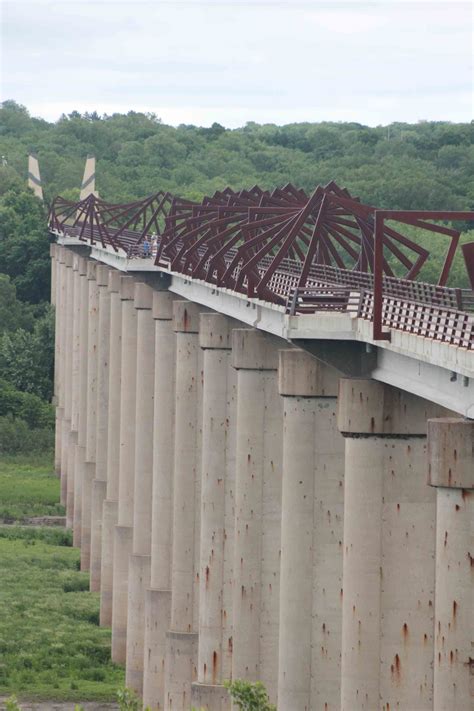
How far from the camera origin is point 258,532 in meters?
38.8

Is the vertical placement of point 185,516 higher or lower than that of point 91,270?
lower

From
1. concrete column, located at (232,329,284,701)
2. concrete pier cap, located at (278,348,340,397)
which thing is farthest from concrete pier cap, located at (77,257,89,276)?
concrete pier cap, located at (278,348,340,397)

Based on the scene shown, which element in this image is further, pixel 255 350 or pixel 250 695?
pixel 255 350

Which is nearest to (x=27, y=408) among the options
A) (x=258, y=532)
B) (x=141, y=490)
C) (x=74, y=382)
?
(x=74, y=382)

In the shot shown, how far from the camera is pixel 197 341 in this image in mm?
47688

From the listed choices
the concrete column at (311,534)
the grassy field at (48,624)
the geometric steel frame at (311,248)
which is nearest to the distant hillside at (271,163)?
the grassy field at (48,624)

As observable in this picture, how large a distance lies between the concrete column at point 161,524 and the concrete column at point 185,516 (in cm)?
198

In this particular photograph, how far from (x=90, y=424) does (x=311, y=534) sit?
3861 centimetres

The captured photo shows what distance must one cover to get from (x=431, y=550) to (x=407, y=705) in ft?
7.27

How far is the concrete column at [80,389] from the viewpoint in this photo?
74.4 m

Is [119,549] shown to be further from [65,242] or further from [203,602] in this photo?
[65,242]

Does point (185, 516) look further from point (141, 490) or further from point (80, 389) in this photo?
point (80, 389)

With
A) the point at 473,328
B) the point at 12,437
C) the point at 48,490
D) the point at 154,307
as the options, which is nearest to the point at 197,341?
the point at 154,307

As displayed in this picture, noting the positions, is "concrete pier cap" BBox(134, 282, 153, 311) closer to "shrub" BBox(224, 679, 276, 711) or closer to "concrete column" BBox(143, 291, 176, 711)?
"concrete column" BBox(143, 291, 176, 711)
